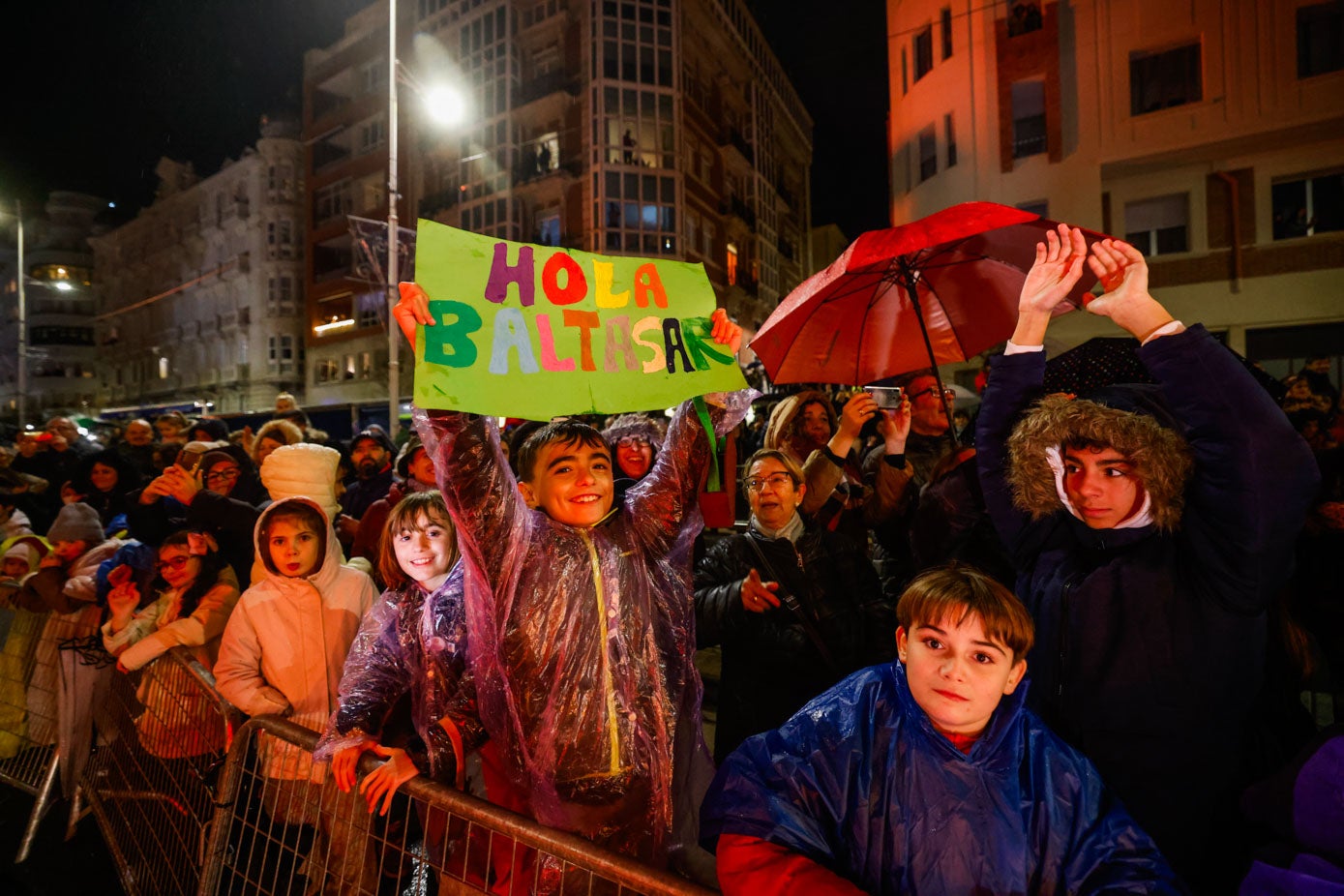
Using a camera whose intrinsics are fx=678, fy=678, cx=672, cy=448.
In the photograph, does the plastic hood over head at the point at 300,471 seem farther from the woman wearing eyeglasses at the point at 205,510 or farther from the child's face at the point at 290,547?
the child's face at the point at 290,547

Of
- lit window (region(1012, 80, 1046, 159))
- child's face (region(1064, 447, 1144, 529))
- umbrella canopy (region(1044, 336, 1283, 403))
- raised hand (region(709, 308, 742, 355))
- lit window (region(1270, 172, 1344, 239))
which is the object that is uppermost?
lit window (region(1012, 80, 1046, 159))

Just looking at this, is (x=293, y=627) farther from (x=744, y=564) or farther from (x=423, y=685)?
(x=744, y=564)

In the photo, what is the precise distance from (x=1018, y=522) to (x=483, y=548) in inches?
68.6

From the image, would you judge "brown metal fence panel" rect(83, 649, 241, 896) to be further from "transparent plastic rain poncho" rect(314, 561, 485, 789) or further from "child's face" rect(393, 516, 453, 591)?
"child's face" rect(393, 516, 453, 591)

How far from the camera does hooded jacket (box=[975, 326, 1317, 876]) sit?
1688mm

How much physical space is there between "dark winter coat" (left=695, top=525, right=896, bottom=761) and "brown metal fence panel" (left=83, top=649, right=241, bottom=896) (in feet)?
6.30

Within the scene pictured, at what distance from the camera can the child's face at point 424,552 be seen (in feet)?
8.96

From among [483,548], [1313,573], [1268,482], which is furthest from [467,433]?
[1313,573]

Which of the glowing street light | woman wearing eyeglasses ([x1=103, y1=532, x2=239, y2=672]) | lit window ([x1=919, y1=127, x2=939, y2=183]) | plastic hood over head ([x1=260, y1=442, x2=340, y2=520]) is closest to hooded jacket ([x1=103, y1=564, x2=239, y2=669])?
woman wearing eyeglasses ([x1=103, y1=532, x2=239, y2=672])

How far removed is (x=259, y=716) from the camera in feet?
7.46

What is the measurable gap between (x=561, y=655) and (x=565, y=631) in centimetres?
7

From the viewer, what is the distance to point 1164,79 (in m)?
15.4

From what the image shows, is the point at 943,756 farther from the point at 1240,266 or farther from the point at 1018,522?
the point at 1240,266

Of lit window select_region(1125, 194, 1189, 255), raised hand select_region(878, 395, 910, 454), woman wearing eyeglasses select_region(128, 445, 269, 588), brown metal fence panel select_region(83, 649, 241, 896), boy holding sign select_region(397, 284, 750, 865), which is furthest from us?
lit window select_region(1125, 194, 1189, 255)
